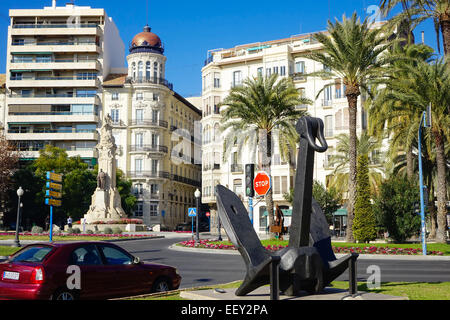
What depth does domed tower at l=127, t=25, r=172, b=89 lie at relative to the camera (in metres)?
70.8

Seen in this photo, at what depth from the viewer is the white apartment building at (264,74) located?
187ft

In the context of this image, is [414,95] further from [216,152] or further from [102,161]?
[216,152]

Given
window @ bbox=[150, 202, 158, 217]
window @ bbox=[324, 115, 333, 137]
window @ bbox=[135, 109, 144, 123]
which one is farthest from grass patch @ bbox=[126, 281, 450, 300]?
window @ bbox=[135, 109, 144, 123]

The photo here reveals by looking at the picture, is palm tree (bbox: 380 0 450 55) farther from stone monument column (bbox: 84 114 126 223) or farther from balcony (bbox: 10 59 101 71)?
balcony (bbox: 10 59 101 71)

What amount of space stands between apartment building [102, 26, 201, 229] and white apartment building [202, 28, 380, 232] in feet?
29.1

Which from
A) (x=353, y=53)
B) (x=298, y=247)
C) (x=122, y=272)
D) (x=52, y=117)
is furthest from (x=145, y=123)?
(x=298, y=247)

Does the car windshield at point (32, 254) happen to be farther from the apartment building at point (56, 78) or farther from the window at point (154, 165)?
the apartment building at point (56, 78)

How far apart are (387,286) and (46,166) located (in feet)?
185

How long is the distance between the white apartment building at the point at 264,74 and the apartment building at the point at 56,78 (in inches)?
688

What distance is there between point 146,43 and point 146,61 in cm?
290

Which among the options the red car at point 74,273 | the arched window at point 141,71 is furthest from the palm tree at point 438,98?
the arched window at point 141,71

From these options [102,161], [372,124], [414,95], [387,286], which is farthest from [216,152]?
[387,286]

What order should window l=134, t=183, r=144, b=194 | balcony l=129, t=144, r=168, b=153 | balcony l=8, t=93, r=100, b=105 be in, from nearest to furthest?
window l=134, t=183, r=144, b=194, balcony l=129, t=144, r=168, b=153, balcony l=8, t=93, r=100, b=105

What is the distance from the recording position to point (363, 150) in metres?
47.0
